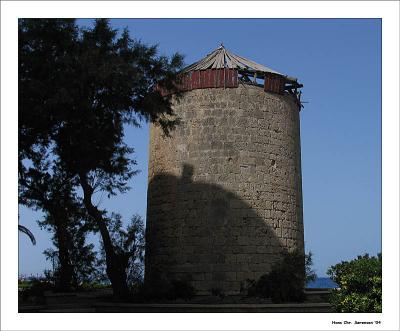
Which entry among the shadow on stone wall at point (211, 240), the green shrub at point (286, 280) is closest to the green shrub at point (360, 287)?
the green shrub at point (286, 280)

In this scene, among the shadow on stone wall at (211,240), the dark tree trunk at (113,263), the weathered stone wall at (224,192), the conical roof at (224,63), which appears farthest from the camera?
the conical roof at (224,63)

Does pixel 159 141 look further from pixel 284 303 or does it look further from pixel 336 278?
pixel 336 278

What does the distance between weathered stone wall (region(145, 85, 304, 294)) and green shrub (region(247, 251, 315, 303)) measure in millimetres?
413

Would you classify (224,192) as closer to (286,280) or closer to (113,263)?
(286,280)

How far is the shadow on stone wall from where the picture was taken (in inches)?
720

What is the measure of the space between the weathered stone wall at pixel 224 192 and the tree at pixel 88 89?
2783 millimetres

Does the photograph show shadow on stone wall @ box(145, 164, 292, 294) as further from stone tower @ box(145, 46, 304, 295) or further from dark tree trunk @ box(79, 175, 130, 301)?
dark tree trunk @ box(79, 175, 130, 301)

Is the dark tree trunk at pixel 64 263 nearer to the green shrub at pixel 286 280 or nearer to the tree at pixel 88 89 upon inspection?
the tree at pixel 88 89

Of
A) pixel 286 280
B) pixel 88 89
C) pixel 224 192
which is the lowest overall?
pixel 286 280

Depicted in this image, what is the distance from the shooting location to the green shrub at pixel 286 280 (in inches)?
680

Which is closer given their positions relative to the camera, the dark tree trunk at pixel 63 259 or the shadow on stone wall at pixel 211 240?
the shadow on stone wall at pixel 211 240

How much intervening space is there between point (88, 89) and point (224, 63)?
278 inches

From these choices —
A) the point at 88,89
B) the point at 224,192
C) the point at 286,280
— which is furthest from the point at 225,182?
the point at 88,89

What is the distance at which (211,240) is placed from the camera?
18516 mm
